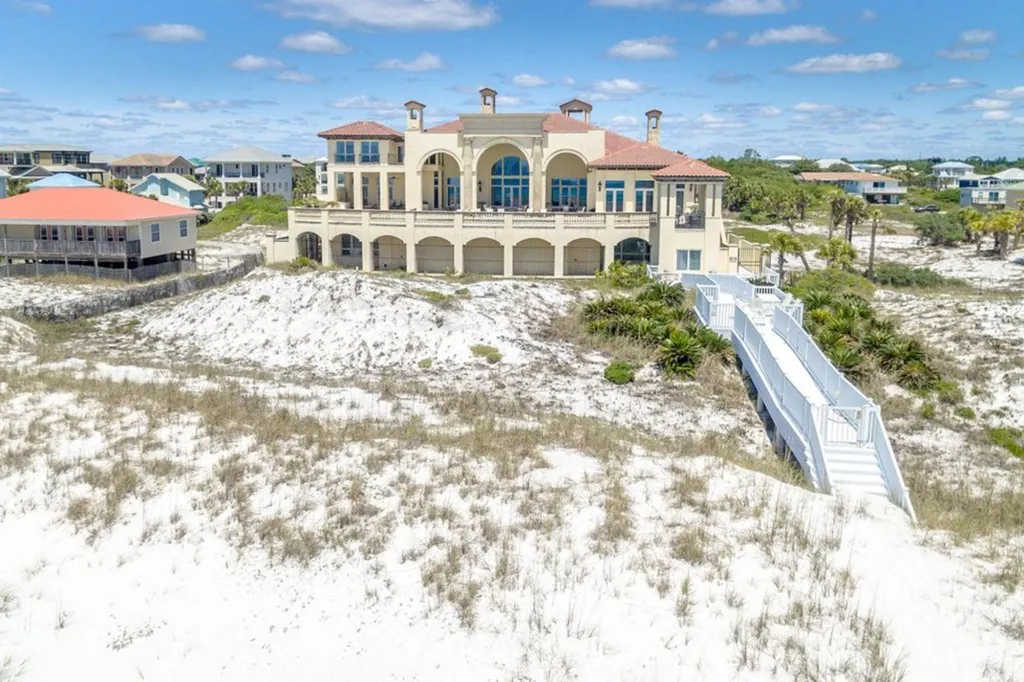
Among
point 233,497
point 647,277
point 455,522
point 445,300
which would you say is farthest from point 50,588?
point 647,277

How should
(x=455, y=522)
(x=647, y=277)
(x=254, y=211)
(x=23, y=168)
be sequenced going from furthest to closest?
(x=23, y=168) → (x=254, y=211) → (x=647, y=277) → (x=455, y=522)

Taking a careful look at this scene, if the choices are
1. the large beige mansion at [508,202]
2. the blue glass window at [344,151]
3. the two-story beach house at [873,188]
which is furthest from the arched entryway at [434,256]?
the two-story beach house at [873,188]

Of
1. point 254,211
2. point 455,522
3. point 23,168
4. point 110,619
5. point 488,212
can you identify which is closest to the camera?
point 110,619

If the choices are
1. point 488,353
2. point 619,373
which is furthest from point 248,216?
point 619,373

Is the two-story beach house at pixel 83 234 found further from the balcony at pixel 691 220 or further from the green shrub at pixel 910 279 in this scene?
the green shrub at pixel 910 279

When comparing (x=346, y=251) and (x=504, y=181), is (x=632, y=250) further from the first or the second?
(x=346, y=251)

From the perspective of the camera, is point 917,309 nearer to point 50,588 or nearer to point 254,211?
point 50,588
